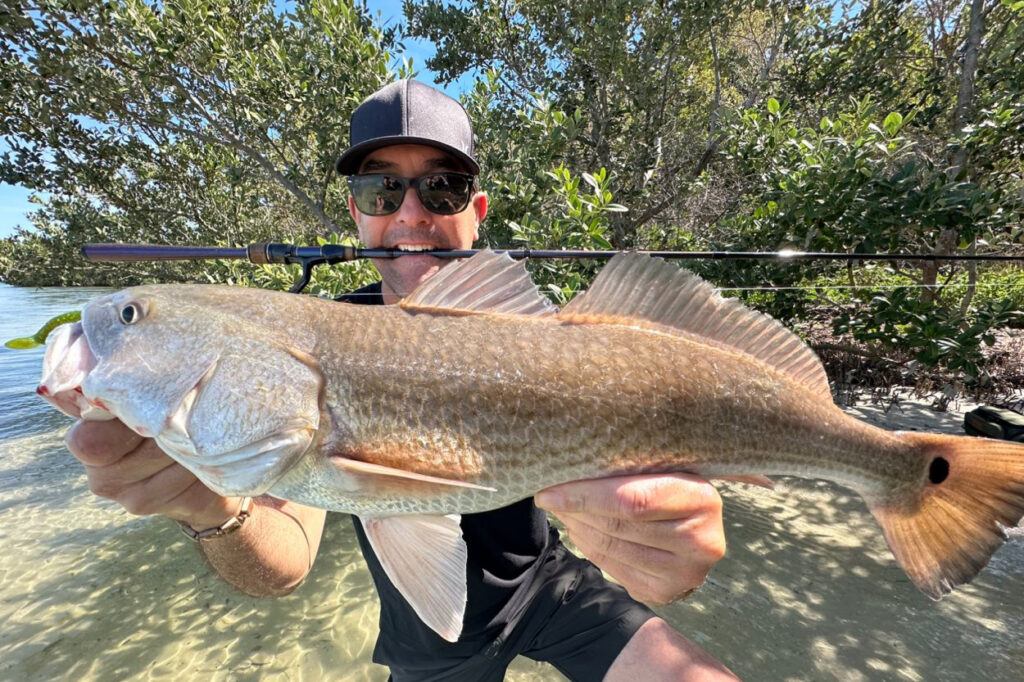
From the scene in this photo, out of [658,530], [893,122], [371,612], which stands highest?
[893,122]

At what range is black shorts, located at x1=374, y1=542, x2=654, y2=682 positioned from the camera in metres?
2.26

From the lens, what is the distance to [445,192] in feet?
8.70

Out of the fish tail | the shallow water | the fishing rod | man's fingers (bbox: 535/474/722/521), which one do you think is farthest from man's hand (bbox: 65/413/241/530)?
the shallow water

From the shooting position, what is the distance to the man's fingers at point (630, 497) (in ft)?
4.67

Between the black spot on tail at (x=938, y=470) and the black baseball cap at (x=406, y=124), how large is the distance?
2.47 metres

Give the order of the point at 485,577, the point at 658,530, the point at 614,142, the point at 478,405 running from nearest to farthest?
the point at 478,405
the point at 658,530
the point at 485,577
the point at 614,142

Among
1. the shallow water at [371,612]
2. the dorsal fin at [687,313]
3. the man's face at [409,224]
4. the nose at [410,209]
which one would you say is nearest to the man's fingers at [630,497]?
the dorsal fin at [687,313]

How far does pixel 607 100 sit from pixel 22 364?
1951cm

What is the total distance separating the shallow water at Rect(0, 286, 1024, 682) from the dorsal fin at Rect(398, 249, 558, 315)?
10.1 ft

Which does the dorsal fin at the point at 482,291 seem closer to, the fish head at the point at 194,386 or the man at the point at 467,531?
the fish head at the point at 194,386

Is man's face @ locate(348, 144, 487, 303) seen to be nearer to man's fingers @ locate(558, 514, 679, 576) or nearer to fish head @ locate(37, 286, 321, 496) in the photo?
fish head @ locate(37, 286, 321, 496)

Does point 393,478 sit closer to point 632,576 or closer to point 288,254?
point 632,576

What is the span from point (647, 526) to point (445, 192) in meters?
2.02

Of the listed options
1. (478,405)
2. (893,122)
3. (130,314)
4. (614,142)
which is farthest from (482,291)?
(614,142)
